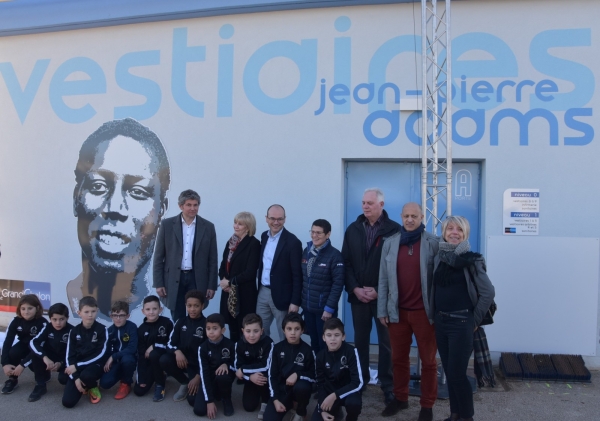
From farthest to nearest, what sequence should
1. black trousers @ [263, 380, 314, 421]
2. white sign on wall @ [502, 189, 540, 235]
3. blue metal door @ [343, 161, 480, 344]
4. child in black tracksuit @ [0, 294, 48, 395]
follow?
blue metal door @ [343, 161, 480, 344] < white sign on wall @ [502, 189, 540, 235] < child in black tracksuit @ [0, 294, 48, 395] < black trousers @ [263, 380, 314, 421]

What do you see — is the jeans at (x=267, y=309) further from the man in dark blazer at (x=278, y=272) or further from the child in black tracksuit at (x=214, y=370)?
the child in black tracksuit at (x=214, y=370)

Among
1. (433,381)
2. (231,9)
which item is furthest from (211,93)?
(433,381)

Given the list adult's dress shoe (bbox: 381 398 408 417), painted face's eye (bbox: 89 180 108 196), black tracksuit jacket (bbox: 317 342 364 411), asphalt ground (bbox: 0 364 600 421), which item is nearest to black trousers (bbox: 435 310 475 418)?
asphalt ground (bbox: 0 364 600 421)

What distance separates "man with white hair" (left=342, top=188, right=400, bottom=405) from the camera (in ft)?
14.4

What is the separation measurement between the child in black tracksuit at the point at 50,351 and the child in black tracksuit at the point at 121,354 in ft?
1.35

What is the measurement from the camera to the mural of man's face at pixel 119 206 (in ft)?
21.2

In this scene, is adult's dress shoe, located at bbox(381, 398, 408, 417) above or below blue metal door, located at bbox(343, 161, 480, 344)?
below

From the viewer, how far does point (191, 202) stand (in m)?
5.05

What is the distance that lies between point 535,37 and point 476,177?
1.67 m

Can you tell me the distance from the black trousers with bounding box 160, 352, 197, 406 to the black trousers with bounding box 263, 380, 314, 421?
82 cm

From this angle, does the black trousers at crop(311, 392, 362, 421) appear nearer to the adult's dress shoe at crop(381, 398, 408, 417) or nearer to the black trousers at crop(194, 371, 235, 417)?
the adult's dress shoe at crop(381, 398, 408, 417)

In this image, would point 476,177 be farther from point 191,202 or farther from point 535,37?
point 191,202

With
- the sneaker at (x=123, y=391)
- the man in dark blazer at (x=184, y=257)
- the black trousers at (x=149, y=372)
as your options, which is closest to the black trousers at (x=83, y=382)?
the sneaker at (x=123, y=391)

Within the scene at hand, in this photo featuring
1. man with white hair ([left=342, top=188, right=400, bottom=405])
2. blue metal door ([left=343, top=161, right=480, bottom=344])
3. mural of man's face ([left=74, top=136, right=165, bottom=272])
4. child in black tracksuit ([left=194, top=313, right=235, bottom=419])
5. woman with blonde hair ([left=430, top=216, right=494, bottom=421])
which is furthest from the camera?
mural of man's face ([left=74, top=136, right=165, bottom=272])
